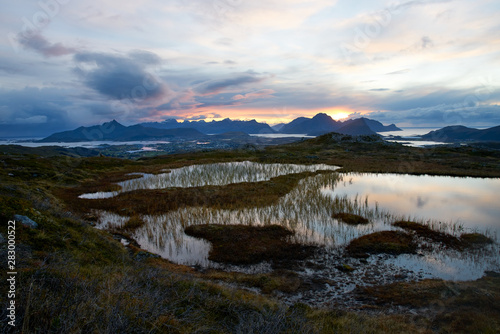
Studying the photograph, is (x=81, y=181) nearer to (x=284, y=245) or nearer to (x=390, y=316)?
(x=284, y=245)

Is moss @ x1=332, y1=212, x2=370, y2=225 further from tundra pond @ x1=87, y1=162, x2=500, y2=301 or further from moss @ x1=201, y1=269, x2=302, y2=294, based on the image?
moss @ x1=201, y1=269, x2=302, y2=294

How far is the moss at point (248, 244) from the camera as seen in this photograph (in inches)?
675

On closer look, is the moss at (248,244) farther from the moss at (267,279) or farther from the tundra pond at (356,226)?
the moss at (267,279)

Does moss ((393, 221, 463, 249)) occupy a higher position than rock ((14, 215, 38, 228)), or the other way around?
rock ((14, 215, 38, 228))

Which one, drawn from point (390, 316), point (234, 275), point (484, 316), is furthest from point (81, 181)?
point (484, 316)

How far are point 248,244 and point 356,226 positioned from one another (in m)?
10.4

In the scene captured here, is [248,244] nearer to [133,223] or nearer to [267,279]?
[267,279]

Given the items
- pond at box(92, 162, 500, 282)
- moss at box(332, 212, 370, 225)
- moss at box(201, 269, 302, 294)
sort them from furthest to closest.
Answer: moss at box(332, 212, 370, 225) < pond at box(92, 162, 500, 282) < moss at box(201, 269, 302, 294)

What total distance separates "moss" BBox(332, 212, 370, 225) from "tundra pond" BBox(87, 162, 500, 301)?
401mm

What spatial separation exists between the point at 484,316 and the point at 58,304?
1520cm

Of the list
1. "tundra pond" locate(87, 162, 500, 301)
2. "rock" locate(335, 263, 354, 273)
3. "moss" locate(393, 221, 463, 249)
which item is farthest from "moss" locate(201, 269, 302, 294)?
"moss" locate(393, 221, 463, 249)

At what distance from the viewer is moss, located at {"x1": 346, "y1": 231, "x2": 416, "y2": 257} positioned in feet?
57.3

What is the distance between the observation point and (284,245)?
60.9 ft

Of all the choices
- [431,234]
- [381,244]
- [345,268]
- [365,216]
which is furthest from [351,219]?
[345,268]
